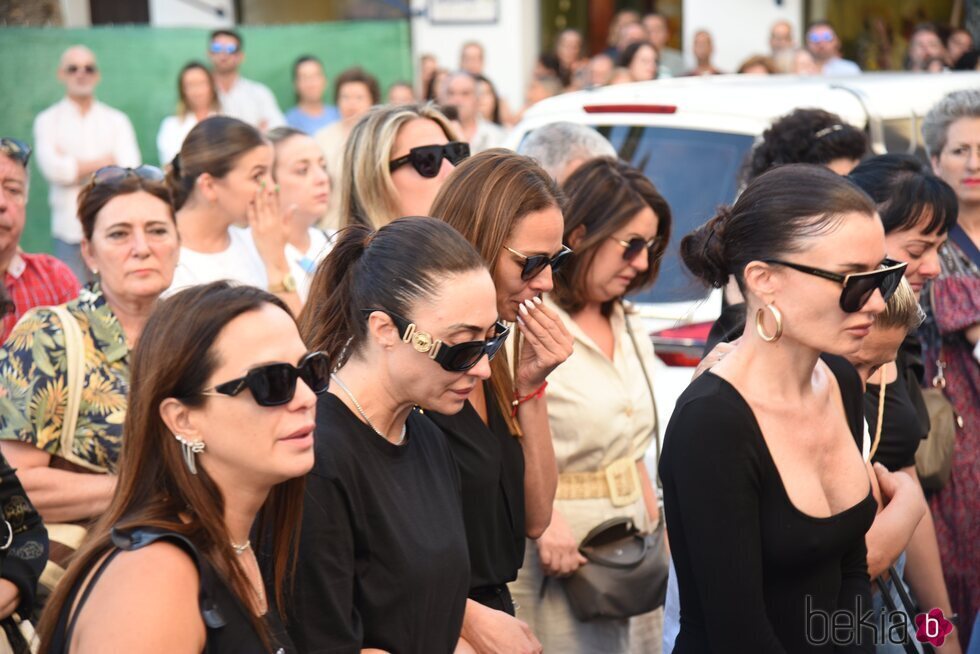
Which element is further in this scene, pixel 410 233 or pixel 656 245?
pixel 656 245

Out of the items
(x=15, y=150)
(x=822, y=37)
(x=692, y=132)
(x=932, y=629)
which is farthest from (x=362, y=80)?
(x=932, y=629)

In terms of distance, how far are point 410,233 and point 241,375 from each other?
708 millimetres

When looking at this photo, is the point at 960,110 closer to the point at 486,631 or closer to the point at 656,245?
the point at 656,245

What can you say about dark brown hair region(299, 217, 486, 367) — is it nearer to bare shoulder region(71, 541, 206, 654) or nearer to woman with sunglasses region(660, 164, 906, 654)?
woman with sunglasses region(660, 164, 906, 654)

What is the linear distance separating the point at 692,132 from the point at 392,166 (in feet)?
6.42

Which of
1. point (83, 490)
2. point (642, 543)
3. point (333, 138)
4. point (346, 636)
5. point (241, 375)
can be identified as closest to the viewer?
point (241, 375)

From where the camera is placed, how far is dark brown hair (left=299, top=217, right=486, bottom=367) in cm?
307

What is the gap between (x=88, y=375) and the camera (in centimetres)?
403

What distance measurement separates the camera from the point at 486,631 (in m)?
3.31

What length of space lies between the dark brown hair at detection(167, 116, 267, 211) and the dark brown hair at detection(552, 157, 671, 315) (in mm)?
1605

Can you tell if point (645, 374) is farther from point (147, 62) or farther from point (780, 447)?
point (147, 62)

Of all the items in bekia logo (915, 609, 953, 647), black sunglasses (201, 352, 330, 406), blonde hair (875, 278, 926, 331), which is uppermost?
black sunglasses (201, 352, 330, 406)

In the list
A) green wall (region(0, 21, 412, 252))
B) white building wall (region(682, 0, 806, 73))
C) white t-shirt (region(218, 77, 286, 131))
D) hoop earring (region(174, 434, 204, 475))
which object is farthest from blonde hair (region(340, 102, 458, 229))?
white building wall (region(682, 0, 806, 73))

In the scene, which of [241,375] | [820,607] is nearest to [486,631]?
[820,607]
